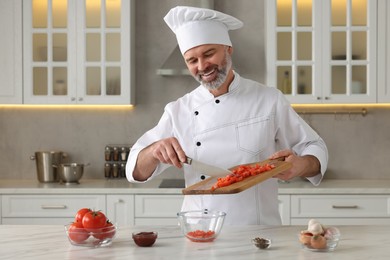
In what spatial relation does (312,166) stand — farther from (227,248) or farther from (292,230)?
(227,248)

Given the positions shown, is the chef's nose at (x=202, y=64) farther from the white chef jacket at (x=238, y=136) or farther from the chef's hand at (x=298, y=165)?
the chef's hand at (x=298, y=165)

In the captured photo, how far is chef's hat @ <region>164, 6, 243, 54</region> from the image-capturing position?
2.96 m

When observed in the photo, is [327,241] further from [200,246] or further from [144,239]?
[144,239]

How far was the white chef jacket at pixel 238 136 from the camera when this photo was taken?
2979 millimetres

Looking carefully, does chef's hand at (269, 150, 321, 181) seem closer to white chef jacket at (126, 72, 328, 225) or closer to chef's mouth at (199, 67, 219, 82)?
white chef jacket at (126, 72, 328, 225)

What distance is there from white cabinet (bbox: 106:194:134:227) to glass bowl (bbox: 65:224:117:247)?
2.18 m

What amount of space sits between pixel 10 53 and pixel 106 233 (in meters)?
2.93

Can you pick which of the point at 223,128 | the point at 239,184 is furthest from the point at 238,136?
the point at 239,184

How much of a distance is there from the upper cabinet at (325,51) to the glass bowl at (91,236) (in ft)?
8.93

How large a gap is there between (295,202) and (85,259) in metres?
2.56

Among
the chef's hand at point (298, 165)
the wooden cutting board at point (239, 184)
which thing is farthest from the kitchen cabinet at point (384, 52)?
the wooden cutting board at point (239, 184)

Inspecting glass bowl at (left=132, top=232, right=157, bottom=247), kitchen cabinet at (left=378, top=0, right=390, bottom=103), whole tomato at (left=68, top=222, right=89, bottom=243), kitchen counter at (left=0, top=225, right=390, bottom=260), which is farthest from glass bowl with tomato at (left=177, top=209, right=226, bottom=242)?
kitchen cabinet at (left=378, top=0, right=390, bottom=103)

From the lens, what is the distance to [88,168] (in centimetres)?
528

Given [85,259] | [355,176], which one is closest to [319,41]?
[355,176]
